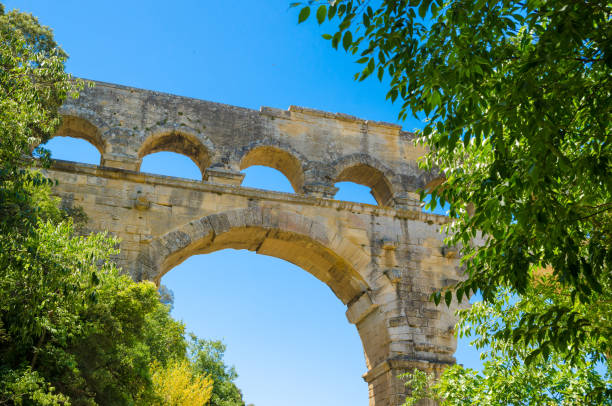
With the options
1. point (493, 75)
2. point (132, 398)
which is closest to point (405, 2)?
point (493, 75)

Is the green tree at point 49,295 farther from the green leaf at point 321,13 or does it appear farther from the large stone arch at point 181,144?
the green leaf at point 321,13

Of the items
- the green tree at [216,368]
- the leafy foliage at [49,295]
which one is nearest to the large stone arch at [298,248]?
the leafy foliage at [49,295]

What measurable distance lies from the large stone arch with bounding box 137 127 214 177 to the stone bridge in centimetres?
2

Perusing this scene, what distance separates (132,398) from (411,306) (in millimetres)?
5218

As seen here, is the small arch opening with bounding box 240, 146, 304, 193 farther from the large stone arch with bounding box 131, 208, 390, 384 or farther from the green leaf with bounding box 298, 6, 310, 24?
the green leaf with bounding box 298, 6, 310, 24

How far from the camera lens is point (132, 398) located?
777 cm

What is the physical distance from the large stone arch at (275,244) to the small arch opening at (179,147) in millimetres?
1625

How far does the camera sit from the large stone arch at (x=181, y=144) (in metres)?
11.4

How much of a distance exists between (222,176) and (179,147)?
138 cm

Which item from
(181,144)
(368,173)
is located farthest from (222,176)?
(368,173)

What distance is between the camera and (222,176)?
11242 millimetres

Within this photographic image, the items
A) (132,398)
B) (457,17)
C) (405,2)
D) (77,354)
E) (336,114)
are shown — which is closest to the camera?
(457,17)

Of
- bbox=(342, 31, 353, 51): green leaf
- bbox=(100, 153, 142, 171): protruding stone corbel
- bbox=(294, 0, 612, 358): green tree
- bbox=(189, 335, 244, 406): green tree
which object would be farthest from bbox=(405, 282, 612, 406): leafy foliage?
bbox=(189, 335, 244, 406): green tree

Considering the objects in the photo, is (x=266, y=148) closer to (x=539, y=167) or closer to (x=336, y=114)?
(x=336, y=114)
